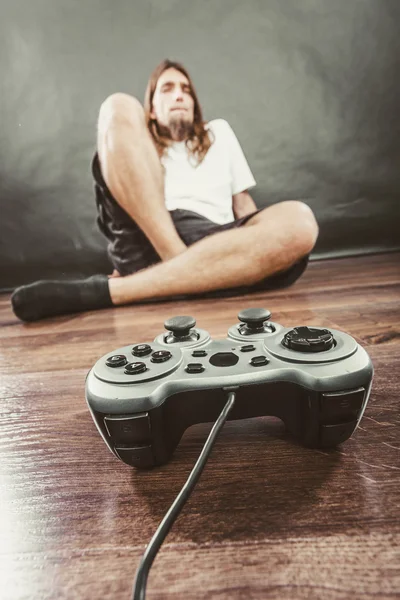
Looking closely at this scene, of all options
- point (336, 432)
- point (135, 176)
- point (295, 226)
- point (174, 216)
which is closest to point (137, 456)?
point (336, 432)

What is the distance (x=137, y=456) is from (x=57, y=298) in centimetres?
78

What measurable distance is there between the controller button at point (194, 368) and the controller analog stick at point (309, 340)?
70 mm

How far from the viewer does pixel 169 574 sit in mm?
233

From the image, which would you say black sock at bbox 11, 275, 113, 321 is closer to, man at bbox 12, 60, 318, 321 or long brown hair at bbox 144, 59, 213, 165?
man at bbox 12, 60, 318, 321

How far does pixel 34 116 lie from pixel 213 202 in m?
0.81

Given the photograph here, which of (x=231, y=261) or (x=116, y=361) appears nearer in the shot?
(x=116, y=361)

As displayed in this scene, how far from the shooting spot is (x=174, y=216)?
146 cm

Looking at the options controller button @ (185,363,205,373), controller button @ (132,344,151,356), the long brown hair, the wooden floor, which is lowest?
the wooden floor

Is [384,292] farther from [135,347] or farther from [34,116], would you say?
[34,116]

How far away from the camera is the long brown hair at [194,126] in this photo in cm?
152

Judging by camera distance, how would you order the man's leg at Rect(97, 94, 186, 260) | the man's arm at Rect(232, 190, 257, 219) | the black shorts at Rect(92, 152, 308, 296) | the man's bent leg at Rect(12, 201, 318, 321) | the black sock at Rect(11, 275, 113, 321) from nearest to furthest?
the black sock at Rect(11, 275, 113, 321) → the man's bent leg at Rect(12, 201, 318, 321) → the man's leg at Rect(97, 94, 186, 260) → the black shorts at Rect(92, 152, 308, 296) → the man's arm at Rect(232, 190, 257, 219)

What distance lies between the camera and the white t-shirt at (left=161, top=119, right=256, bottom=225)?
1495 millimetres

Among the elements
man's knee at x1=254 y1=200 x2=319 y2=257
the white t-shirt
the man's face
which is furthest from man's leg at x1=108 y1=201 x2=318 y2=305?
the man's face

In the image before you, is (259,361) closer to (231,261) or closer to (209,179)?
(231,261)
